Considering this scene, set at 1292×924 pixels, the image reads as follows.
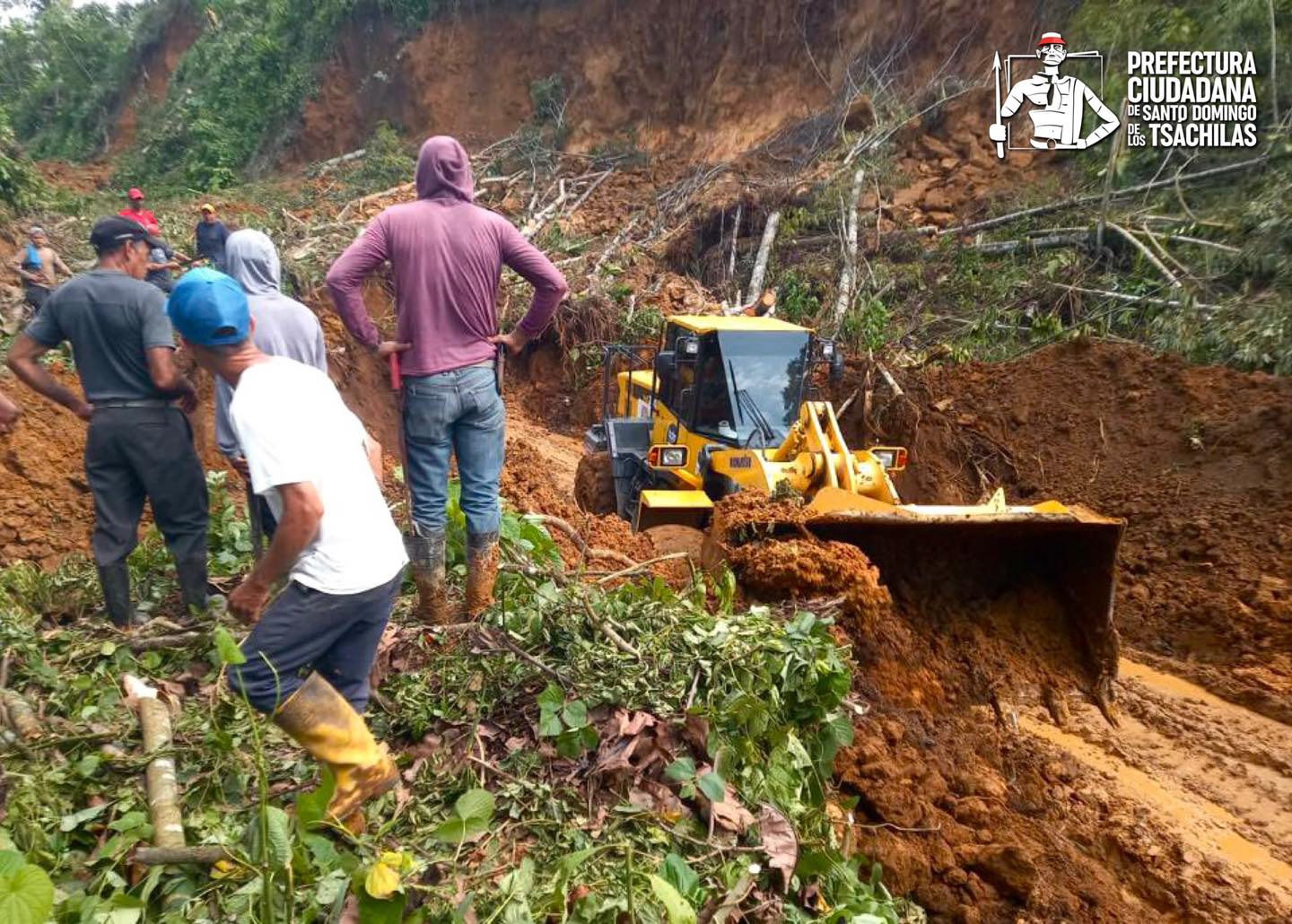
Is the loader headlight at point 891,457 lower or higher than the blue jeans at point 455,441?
lower

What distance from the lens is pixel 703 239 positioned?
1341 centimetres

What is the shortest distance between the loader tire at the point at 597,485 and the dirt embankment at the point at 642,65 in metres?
10.9

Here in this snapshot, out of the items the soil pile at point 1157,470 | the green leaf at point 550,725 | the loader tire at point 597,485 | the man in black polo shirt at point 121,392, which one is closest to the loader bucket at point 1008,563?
the soil pile at point 1157,470

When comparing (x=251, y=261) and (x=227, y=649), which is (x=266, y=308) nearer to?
(x=251, y=261)

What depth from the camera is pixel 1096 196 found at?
1024 cm

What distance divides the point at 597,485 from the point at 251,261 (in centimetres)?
409

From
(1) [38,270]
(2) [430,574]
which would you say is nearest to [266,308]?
(2) [430,574]

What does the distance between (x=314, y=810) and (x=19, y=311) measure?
8.54 m

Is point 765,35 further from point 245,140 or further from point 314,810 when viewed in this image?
point 314,810

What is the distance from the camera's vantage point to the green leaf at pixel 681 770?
257 cm

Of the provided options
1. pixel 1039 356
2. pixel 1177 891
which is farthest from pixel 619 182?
pixel 1177 891

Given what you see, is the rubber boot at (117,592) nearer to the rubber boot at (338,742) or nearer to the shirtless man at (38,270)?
the rubber boot at (338,742)

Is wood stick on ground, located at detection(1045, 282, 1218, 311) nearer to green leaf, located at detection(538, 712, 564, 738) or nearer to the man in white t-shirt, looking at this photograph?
green leaf, located at detection(538, 712, 564, 738)

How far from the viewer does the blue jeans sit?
3.36 meters
